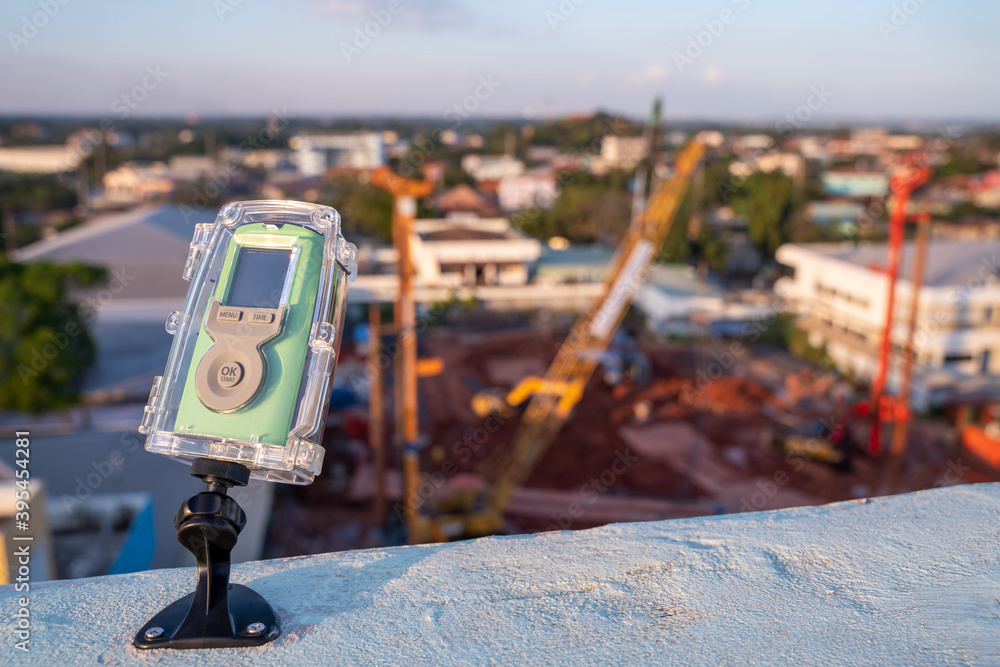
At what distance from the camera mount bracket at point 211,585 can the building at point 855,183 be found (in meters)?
48.8

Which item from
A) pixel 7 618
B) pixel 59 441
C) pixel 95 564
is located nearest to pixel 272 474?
pixel 7 618

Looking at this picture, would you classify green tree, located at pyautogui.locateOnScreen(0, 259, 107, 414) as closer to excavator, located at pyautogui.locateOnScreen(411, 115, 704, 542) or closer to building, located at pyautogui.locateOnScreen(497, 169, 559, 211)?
excavator, located at pyautogui.locateOnScreen(411, 115, 704, 542)

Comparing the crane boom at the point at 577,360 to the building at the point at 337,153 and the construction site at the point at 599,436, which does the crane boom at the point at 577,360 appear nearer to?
the construction site at the point at 599,436

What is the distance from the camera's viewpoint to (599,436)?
13406mm

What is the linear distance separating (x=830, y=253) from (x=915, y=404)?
5.48m

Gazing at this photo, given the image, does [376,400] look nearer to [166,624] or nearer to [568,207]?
[166,624]

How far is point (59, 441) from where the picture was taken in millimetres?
9805

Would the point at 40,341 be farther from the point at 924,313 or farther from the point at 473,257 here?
the point at 924,313

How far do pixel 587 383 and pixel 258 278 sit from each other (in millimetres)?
14598

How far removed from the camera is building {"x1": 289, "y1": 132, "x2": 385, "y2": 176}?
5669 centimetres

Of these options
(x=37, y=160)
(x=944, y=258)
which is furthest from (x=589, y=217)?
(x=37, y=160)

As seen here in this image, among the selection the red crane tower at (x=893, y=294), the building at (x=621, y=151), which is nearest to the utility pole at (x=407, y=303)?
the red crane tower at (x=893, y=294)

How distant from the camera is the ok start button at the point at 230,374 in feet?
4.41

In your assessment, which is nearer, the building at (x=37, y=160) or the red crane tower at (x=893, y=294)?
the red crane tower at (x=893, y=294)
